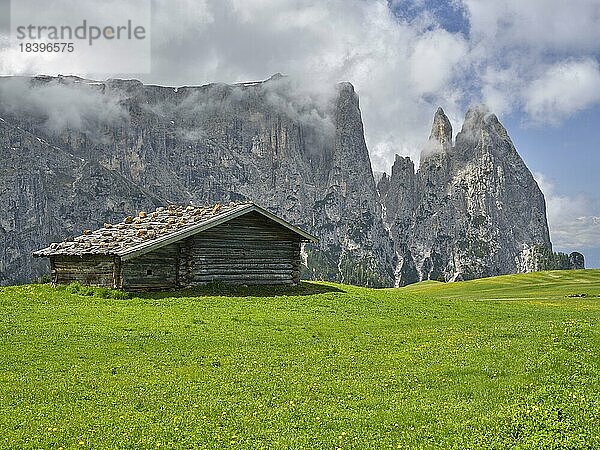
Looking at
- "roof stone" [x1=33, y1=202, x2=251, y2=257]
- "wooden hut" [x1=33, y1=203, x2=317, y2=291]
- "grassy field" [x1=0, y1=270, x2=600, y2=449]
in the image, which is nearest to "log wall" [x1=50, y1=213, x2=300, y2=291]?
"wooden hut" [x1=33, y1=203, x2=317, y2=291]

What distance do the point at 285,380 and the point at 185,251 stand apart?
56.0 feet

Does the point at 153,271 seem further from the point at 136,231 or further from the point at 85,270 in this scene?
the point at 85,270

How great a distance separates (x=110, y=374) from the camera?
540 inches

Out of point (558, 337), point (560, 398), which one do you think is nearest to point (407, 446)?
point (560, 398)

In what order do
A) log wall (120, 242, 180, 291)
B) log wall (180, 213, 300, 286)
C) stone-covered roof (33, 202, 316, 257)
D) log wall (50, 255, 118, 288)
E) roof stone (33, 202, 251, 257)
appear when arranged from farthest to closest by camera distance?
log wall (180, 213, 300, 286) < roof stone (33, 202, 251, 257) < log wall (50, 255, 118, 288) < stone-covered roof (33, 202, 316, 257) < log wall (120, 242, 180, 291)

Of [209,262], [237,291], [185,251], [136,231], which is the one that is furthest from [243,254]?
[136,231]

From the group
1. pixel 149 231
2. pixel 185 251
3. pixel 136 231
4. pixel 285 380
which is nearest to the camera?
pixel 285 380

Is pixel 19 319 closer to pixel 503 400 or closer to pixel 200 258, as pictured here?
pixel 200 258

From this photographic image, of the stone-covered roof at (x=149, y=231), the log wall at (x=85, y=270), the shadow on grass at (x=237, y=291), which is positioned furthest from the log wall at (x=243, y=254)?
the log wall at (x=85, y=270)

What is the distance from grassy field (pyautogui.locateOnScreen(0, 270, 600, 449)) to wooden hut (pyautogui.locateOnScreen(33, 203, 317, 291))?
13.3ft

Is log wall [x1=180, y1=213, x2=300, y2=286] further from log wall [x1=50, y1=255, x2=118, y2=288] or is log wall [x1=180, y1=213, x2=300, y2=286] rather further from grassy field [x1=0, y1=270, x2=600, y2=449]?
grassy field [x1=0, y1=270, x2=600, y2=449]

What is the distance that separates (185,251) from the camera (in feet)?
96.8

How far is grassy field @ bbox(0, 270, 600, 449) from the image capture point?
1009 centimetres

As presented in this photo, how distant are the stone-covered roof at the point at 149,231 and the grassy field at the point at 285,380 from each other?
4.36 m
